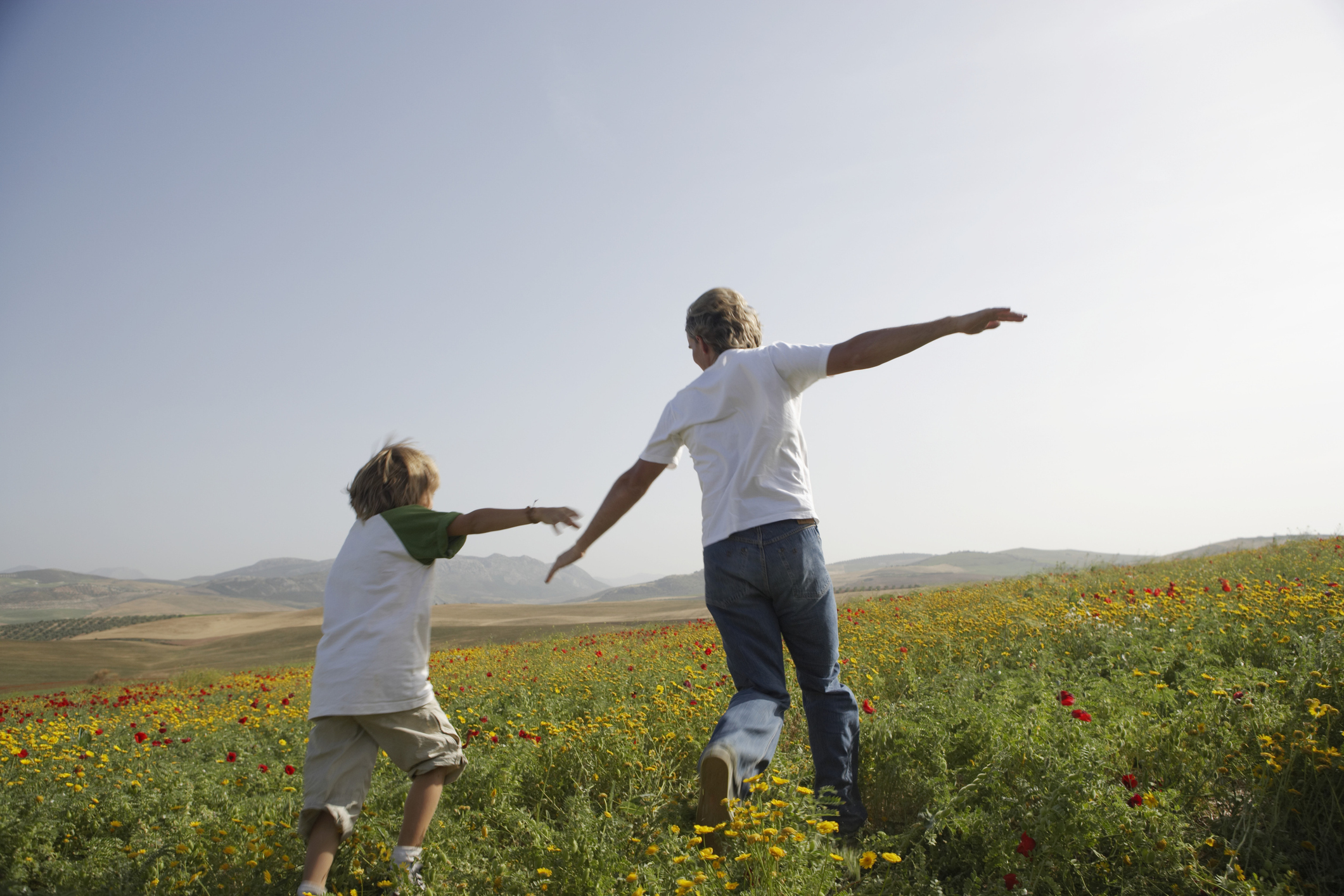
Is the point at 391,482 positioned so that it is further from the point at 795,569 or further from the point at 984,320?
the point at 984,320

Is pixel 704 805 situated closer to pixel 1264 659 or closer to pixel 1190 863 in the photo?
pixel 1190 863

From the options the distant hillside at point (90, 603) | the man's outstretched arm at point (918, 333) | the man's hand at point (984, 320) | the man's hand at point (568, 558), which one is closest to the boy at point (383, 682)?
the man's hand at point (568, 558)

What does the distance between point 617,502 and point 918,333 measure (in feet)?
4.55

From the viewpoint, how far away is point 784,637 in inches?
111

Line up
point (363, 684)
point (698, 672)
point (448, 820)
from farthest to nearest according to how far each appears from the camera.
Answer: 1. point (698, 672)
2. point (448, 820)
3. point (363, 684)

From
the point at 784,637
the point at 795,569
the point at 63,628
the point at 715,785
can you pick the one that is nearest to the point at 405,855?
the point at 715,785

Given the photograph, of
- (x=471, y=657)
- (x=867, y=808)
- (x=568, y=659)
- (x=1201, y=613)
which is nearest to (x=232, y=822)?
(x=867, y=808)

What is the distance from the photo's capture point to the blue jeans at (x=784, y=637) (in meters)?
2.60

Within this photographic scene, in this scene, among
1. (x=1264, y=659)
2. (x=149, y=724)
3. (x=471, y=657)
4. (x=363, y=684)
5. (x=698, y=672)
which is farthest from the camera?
(x=471, y=657)

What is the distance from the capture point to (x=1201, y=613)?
507 centimetres

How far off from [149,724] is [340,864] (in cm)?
534

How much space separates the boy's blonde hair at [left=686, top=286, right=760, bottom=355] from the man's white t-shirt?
17cm

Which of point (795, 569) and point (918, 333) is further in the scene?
point (795, 569)

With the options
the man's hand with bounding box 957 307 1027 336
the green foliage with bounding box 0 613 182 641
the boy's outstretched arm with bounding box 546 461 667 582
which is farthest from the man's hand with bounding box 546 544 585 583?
the green foliage with bounding box 0 613 182 641
